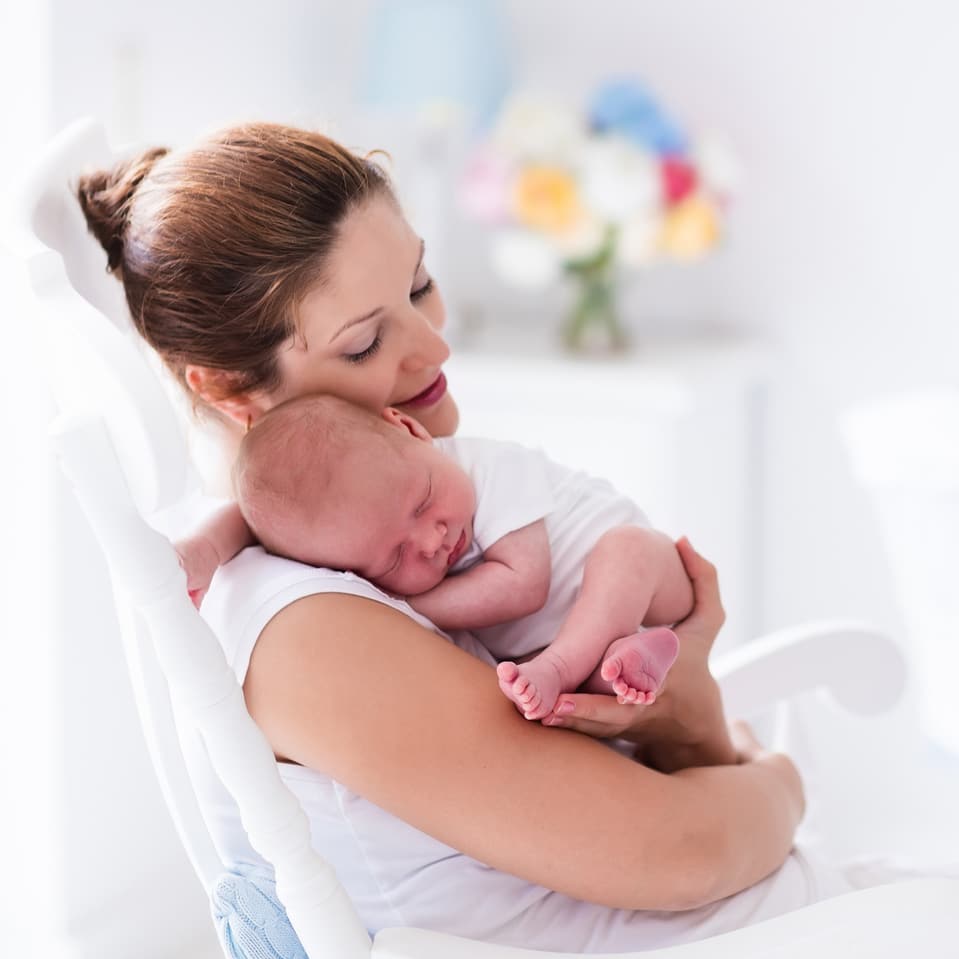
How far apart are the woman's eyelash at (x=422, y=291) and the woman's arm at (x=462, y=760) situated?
1.10 feet

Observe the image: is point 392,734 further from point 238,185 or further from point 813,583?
point 813,583

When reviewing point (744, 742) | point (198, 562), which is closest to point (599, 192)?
point (744, 742)

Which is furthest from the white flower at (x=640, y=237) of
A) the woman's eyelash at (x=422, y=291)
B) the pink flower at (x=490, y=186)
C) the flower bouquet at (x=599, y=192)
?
the woman's eyelash at (x=422, y=291)

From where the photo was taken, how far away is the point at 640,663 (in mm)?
986

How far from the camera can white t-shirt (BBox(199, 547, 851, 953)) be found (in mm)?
992

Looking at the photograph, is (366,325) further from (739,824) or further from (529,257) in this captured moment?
(529,257)

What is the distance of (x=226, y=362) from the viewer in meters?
1.09

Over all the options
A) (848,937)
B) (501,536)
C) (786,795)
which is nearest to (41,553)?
(501,536)

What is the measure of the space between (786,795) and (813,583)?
1.90 meters

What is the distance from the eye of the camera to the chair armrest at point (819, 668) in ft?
4.57

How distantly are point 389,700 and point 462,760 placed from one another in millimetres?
65

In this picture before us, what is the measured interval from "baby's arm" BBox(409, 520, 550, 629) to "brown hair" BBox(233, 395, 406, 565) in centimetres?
11

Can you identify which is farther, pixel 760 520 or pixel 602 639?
pixel 760 520

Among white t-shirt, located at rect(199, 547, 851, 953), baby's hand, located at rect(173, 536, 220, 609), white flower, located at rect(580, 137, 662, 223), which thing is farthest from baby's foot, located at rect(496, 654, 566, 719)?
white flower, located at rect(580, 137, 662, 223)
